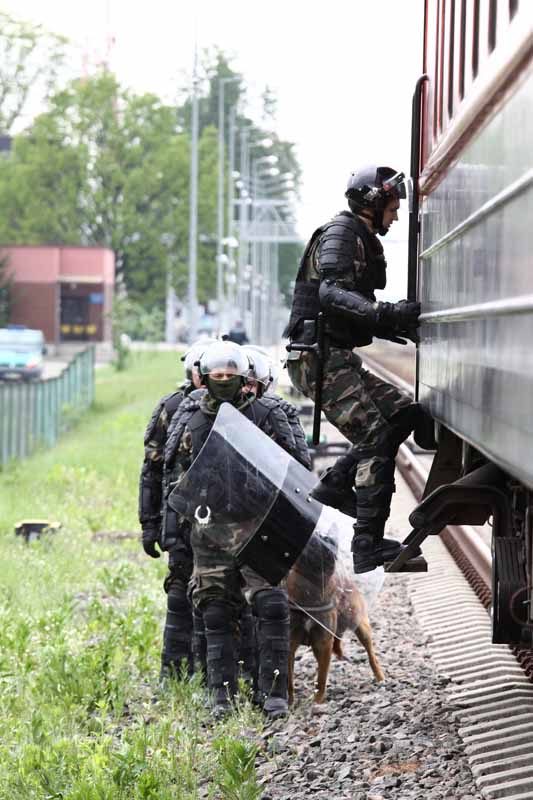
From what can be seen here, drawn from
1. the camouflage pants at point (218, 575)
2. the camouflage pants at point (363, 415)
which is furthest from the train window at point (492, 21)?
the camouflage pants at point (218, 575)

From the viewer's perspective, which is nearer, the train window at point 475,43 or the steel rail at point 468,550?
the train window at point 475,43

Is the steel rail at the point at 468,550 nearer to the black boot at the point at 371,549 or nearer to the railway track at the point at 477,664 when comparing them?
the railway track at the point at 477,664

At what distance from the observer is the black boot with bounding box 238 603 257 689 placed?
9.20m

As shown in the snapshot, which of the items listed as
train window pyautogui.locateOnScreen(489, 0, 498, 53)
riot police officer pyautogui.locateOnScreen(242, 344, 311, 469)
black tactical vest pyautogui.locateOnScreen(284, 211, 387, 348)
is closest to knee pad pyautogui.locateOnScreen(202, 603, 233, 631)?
riot police officer pyautogui.locateOnScreen(242, 344, 311, 469)

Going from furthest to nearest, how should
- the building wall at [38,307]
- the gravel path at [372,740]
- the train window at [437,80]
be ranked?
the building wall at [38,307]
the train window at [437,80]
the gravel path at [372,740]

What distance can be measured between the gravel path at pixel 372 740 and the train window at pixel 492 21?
2643mm

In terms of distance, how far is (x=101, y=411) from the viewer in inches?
1455

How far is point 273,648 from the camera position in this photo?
27.9ft

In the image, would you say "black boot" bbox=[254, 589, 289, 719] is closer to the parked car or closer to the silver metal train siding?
the silver metal train siding

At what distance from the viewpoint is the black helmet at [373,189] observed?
740cm

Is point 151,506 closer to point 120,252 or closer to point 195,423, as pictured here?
point 195,423

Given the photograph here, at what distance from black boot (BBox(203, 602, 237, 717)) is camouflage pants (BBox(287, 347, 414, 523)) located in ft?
4.89

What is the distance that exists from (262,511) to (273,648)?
26.5 inches

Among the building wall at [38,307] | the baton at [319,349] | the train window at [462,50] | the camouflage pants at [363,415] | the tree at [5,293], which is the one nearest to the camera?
the train window at [462,50]
